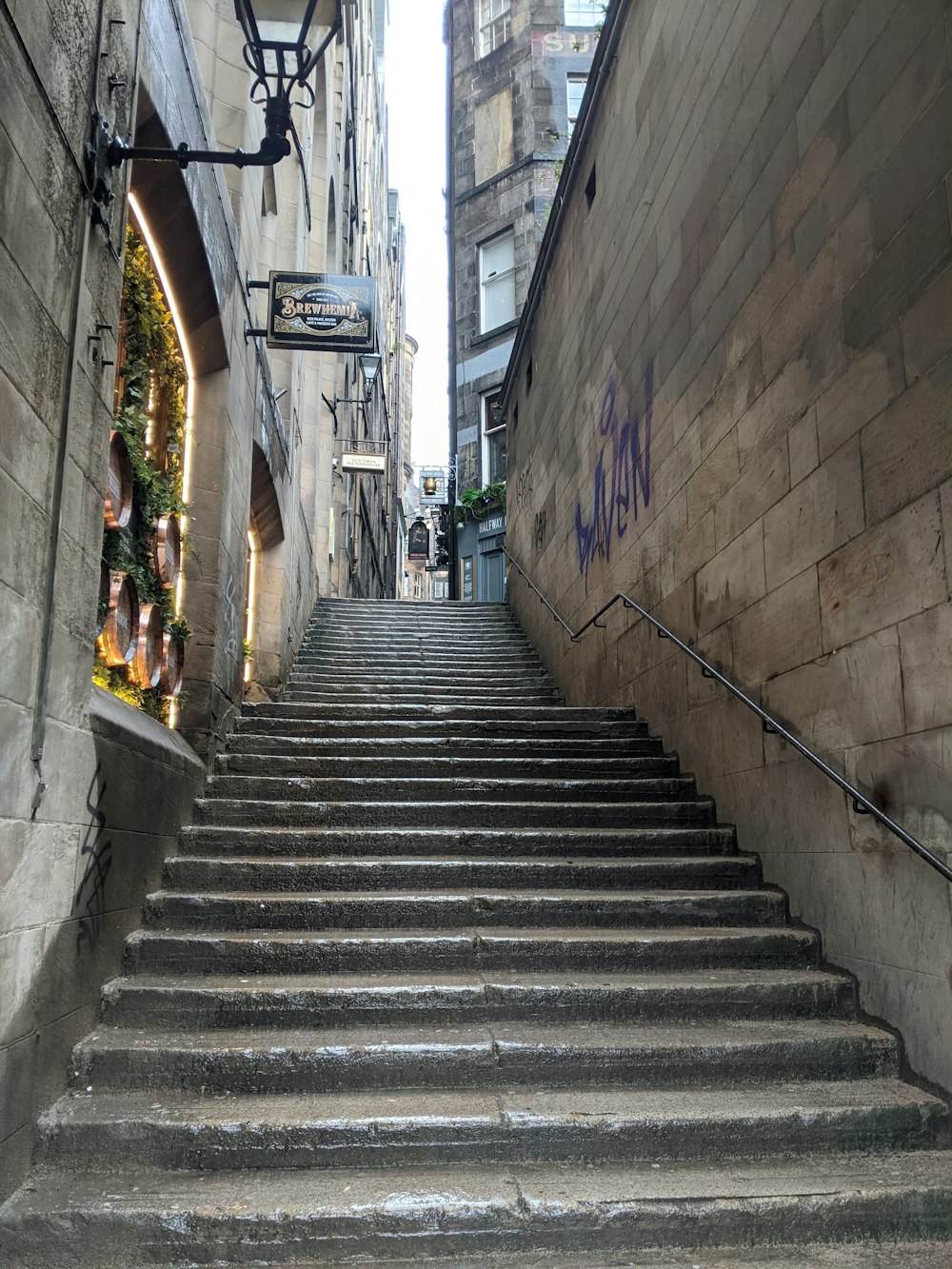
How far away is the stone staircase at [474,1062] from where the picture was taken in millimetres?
2691

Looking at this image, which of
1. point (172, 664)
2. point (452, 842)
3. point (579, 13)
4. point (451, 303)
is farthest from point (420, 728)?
point (579, 13)

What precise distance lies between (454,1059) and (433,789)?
2.19m

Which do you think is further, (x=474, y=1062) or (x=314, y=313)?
(x=314, y=313)

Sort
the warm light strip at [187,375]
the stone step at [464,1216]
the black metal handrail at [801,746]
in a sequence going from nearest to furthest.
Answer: the stone step at [464,1216]
the black metal handrail at [801,746]
the warm light strip at [187,375]

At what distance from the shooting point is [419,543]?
31.5m

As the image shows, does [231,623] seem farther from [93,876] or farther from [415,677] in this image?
[93,876]

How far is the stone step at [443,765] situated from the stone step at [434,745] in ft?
0.07

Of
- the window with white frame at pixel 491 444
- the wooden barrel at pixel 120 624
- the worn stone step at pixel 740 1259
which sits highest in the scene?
the window with white frame at pixel 491 444

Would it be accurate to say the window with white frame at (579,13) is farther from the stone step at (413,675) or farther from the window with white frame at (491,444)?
the stone step at (413,675)

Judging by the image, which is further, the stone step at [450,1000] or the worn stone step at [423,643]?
the worn stone step at [423,643]

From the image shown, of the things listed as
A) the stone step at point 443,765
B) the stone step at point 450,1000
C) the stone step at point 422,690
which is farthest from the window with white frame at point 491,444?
the stone step at point 450,1000

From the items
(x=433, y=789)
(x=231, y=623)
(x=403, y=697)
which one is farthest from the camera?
(x=403, y=697)

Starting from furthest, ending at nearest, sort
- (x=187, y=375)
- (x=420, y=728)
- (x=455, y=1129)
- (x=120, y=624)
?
(x=420, y=728), (x=187, y=375), (x=120, y=624), (x=455, y=1129)

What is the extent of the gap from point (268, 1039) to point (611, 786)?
8.99 feet
